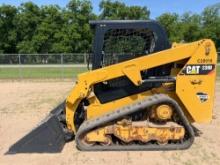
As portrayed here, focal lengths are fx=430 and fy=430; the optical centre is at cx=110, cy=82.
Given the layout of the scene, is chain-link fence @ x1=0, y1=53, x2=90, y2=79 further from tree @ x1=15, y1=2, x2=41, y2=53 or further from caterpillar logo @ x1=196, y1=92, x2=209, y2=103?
caterpillar logo @ x1=196, y1=92, x2=209, y2=103

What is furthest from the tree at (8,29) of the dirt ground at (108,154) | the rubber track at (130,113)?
the rubber track at (130,113)

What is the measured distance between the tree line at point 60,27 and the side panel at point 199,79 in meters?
37.3

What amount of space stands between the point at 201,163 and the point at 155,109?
1278 millimetres

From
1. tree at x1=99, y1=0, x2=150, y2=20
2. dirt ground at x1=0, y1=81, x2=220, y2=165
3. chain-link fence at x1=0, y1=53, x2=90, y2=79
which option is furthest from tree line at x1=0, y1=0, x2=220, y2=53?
dirt ground at x1=0, y1=81, x2=220, y2=165

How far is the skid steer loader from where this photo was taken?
7.56 m

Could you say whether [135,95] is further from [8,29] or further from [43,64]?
[8,29]

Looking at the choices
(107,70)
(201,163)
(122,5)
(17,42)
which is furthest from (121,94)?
(122,5)

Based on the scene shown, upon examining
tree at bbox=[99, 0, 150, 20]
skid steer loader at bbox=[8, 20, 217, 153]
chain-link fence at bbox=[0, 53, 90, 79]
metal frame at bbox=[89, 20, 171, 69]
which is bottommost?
chain-link fence at bbox=[0, 53, 90, 79]

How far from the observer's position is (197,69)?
7.75 metres

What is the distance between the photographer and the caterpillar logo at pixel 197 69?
7.73 m

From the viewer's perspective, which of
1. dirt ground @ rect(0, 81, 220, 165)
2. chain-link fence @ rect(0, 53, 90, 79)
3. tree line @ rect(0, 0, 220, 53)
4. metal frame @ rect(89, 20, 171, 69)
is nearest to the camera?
dirt ground @ rect(0, 81, 220, 165)

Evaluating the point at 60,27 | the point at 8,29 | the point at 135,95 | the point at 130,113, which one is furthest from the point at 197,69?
the point at 8,29

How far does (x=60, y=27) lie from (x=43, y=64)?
60.6 ft

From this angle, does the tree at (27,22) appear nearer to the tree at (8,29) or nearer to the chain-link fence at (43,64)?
the tree at (8,29)
